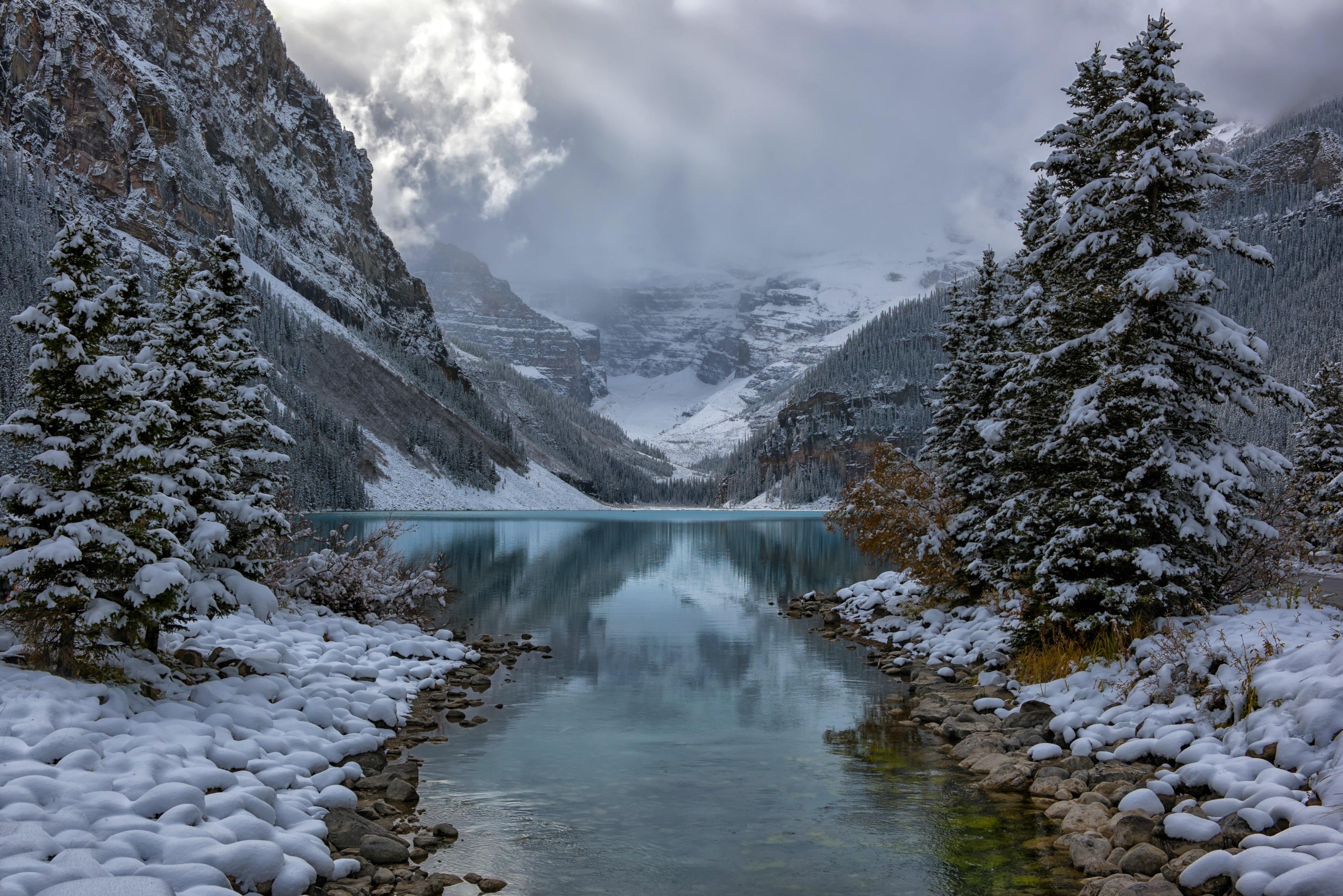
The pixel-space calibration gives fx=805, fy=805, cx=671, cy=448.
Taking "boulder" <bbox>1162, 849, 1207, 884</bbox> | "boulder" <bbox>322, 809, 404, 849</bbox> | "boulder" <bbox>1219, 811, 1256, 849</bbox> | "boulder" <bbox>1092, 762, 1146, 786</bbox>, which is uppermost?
"boulder" <bbox>1219, 811, 1256, 849</bbox>

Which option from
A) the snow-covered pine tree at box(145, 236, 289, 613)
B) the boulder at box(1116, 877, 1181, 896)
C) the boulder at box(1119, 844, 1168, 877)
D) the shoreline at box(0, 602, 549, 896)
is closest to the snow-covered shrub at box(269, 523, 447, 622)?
the snow-covered pine tree at box(145, 236, 289, 613)

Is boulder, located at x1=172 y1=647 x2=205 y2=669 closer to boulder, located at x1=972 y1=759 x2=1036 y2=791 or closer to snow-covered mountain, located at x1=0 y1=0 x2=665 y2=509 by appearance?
boulder, located at x1=972 y1=759 x2=1036 y2=791

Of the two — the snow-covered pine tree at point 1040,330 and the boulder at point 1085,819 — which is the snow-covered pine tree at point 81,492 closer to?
the boulder at point 1085,819

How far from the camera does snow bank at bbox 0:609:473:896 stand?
7766mm

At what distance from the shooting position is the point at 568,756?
15117mm

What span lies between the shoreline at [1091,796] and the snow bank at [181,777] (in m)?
9.16

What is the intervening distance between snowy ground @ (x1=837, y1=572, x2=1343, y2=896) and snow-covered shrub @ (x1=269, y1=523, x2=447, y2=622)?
61.0 ft

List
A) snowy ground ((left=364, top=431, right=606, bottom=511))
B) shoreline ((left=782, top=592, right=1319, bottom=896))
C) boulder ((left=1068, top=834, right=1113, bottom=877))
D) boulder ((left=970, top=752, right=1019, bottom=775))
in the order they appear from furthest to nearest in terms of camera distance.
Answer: snowy ground ((left=364, top=431, right=606, bottom=511)), boulder ((left=970, top=752, right=1019, bottom=775)), boulder ((left=1068, top=834, right=1113, bottom=877)), shoreline ((left=782, top=592, right=1319, bottom=896))

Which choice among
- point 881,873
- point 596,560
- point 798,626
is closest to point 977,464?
point 798,626

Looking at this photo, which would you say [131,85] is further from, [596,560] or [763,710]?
[763,710]

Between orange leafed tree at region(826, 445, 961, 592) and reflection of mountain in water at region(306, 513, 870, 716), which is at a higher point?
orange leafed tree at region(826, 445, 961, 592)

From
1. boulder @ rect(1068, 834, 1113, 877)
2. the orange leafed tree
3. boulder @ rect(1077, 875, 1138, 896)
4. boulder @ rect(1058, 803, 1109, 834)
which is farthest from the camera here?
the orange leafed tree

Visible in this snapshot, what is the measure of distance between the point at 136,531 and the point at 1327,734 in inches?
644

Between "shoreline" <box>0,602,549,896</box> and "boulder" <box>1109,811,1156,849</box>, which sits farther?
"boulder" <box>1109,811,1156,849</box>
